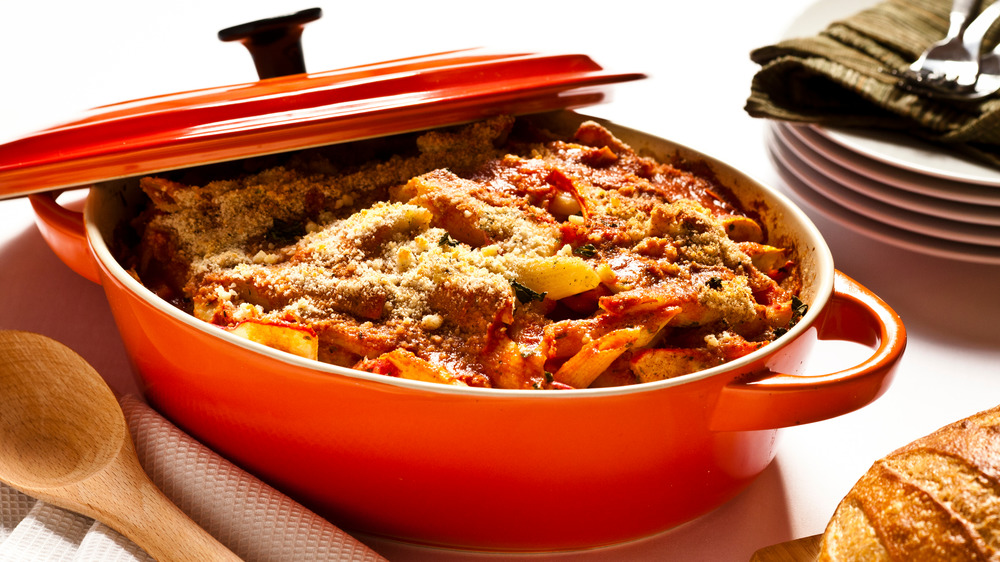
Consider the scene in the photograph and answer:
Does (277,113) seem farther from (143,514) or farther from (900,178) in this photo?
(900,178)

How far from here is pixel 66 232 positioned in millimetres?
1102

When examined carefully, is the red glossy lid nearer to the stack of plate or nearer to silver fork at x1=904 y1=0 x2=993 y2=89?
the stack of plate

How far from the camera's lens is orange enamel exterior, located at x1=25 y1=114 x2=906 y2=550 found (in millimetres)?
815

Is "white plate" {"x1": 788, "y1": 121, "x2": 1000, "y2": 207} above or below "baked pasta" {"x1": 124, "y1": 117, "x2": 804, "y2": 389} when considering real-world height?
below

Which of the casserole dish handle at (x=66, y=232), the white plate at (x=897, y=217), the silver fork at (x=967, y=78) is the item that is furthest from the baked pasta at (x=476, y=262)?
the silver fork at (x=967, y=78)

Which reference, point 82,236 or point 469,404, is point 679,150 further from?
point 82,236

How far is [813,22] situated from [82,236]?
1.49 metres

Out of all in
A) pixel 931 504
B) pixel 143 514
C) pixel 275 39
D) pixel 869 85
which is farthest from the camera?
pixel 869 85

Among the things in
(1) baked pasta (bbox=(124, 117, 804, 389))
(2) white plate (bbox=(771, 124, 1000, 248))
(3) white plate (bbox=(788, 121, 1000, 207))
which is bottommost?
(2) white plate (bbox=(771, 124, 1000, 248))

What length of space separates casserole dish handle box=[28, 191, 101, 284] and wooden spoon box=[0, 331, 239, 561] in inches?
5.2

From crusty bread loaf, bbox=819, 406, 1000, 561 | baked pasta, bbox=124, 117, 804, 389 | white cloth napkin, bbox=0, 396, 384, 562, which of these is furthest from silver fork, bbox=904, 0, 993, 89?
white cloth napkin, bbox=0, 396, 384, 562

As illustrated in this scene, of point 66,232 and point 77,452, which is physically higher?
point 66,232

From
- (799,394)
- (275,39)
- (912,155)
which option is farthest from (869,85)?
(275,39)

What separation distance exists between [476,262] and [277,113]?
32cm
